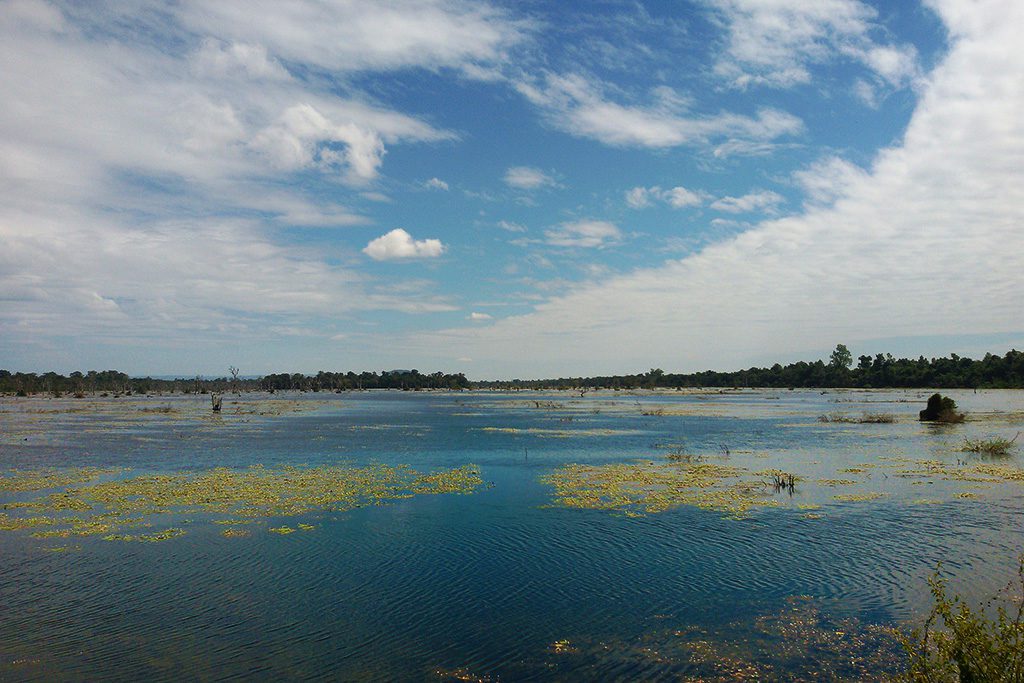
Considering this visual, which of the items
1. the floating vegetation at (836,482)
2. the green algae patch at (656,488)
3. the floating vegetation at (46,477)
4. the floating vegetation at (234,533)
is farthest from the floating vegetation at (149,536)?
the floating vegetation at (836,482)

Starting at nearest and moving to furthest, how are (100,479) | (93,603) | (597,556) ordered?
1. (93,603)
2. (597,556)
3. (100,479)

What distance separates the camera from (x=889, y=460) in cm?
3928

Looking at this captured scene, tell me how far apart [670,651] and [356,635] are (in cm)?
684

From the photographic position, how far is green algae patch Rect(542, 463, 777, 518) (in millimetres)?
26344

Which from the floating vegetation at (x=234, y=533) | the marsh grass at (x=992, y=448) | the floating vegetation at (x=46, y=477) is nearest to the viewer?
the floating vegetation at (x=234, y=533)

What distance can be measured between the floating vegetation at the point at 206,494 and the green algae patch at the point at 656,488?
572cm

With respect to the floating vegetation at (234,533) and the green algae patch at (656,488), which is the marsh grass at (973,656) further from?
the floating vegetation at (234,533)

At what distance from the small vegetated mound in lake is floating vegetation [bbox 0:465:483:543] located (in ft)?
190

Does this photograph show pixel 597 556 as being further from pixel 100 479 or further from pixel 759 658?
pixel 100 479


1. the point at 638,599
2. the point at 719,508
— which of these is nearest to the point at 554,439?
the point at 719,508

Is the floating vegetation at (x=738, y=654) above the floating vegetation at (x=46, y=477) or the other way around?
the other way around

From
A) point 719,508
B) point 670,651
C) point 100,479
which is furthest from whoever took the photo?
point 100,479

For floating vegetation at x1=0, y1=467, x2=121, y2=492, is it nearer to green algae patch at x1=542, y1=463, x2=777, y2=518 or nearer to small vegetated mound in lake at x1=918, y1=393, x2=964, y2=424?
green algae patch at x1=542, y1=463, x2=777, y2=518

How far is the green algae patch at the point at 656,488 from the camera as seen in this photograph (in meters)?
26.3
